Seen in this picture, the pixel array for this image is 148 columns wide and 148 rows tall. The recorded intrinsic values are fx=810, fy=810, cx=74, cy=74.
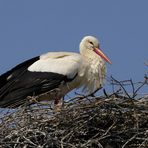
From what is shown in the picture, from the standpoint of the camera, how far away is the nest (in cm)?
770

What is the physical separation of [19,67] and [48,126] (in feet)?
6.19

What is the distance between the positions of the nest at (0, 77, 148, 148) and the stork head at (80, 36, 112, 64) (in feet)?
7.33

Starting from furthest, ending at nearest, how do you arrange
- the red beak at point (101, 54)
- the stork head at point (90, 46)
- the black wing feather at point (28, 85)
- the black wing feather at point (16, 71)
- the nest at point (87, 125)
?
the stork head at point (90, 46), the red beak at point (101, 54), the black wing feather at point (16, 71), the black wing feather at point (28, 85), the nest at point (87, 125)

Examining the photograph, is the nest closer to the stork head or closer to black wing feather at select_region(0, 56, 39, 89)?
black wing feather at select_region(0, 56, 39, 89)

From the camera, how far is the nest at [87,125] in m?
7.70

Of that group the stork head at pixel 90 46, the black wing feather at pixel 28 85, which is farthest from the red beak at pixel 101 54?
the black wing feather at pixel 28 85

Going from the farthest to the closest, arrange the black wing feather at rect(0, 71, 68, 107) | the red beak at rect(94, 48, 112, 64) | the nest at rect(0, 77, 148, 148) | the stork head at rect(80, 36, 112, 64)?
1. the stork head at rect(80, 36, 112, 64)
2. the red beak at rect(94, 48, 112, 64)
3. the black wing feather at rect(0, 71, 68, 107)
4. the nest at rect(0, 77, 148, 148)

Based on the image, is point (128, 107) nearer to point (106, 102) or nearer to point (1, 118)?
point (106, 102)

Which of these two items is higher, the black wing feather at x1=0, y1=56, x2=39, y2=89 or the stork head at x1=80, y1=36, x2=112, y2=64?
the black wing feather at x1=0, y1=56, x2=39, y2=89

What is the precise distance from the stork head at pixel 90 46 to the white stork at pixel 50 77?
28cm

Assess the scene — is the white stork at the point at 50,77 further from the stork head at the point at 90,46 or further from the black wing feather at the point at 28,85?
the stork head at the point at 90,46

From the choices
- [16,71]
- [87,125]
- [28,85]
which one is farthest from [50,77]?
[87,125]

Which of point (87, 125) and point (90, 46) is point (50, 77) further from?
point (87, 125)

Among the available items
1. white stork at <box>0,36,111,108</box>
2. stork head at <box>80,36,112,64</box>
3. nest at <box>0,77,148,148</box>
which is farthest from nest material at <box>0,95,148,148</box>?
stork head at <box>80,36,112,64</box>
